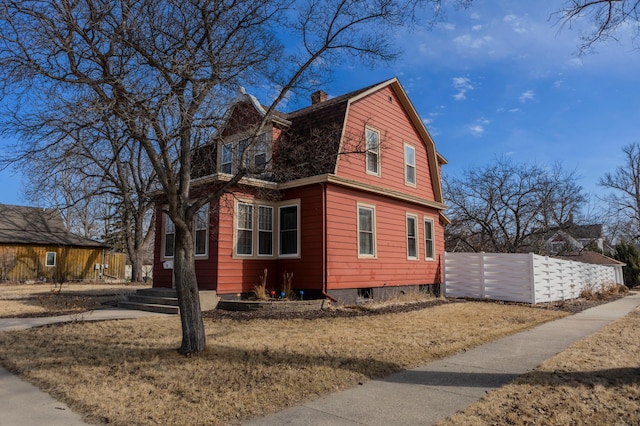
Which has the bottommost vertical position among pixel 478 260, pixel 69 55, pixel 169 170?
pixel 478 260

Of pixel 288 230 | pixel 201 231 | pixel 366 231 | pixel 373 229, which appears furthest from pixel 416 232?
pixel 201 231

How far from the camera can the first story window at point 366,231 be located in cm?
1376

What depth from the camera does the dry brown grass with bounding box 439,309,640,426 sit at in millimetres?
3973

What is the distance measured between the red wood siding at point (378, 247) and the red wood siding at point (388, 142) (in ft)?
2.09

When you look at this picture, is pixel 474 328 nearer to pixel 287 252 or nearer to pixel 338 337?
pixel 338 337

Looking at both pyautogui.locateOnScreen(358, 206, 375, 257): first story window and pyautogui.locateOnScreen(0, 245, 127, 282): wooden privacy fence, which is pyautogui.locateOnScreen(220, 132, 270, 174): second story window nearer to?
pyautogui.locateOnScreen(358, 206, 375, 257): first story window

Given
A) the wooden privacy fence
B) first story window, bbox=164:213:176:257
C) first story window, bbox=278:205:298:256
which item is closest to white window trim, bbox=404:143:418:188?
first story window, bbox=278:205:298:256

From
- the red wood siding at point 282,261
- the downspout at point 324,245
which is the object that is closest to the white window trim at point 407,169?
the downspout at point 324,245

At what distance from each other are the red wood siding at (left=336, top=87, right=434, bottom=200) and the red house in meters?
0.04

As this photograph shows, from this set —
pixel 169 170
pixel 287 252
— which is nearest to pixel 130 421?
pixel 169 170

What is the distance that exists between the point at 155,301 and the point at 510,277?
40.3ft

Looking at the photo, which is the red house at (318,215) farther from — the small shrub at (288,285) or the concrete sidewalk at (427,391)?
the concrete sidewalk at (427,391)

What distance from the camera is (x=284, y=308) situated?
436 inches

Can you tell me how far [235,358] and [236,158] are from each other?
3434 millimetres
